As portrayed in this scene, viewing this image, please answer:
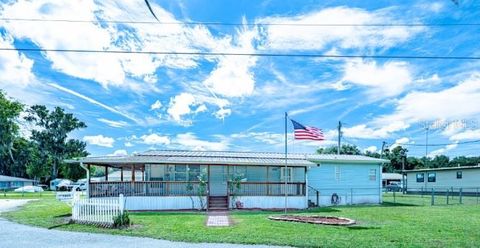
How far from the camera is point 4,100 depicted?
5191cm

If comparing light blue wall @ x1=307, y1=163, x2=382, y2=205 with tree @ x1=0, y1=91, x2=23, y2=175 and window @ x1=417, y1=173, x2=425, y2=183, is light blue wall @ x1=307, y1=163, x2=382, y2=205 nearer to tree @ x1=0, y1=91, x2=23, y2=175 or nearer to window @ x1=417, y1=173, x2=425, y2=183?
window @ x1=417, y1=173, x2=425, y2=183

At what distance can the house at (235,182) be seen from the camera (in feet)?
68.5

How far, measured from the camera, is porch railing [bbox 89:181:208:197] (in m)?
20.5

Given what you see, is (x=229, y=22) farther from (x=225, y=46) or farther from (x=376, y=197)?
(x=376, y=197)

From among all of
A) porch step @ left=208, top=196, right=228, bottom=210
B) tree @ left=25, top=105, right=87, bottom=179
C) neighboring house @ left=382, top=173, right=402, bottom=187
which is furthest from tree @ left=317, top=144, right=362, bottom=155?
porch step @ left=208, top=196, right=228, bottom=210

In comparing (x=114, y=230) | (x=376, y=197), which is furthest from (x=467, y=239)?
(x=376, y=197)

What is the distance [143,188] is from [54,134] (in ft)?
154

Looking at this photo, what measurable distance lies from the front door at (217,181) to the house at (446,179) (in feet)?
63.7

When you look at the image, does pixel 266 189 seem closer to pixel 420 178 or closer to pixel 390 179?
pixel 420 178

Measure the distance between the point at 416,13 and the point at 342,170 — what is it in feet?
51.2

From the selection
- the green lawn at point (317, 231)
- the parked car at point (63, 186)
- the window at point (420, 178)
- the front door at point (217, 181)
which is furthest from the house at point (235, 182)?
the parked car at point (63, 186)

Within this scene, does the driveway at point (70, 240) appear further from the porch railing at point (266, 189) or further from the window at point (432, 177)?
the window at point (432, 177)

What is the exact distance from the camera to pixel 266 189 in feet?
73.4

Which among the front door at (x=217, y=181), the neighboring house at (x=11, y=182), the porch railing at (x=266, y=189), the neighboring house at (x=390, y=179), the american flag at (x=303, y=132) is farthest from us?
the neighboring house at (x=390, y=179)
